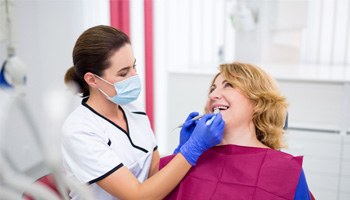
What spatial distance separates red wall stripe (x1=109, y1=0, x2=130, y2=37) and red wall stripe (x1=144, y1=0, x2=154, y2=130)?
176 millimetres

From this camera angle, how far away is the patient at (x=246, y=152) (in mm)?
1123

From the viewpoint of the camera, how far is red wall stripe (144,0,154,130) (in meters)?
2.69

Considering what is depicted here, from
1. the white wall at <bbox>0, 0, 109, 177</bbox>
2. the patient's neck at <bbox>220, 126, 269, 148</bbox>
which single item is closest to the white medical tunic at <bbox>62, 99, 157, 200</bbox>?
the patient's neck at <bbox>220, 126, 269, 148</bbox>

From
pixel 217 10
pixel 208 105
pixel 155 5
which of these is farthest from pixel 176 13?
pixel 208 105

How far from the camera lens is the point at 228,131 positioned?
1258 millimetres

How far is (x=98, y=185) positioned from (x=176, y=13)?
1865 mm

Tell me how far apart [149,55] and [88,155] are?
1.75m

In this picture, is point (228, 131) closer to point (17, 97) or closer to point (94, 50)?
point (94, 50)

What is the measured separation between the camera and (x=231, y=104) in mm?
1216

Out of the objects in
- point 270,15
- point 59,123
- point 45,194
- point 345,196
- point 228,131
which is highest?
point 270,15

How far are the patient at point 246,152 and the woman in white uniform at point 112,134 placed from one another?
0.10 metres

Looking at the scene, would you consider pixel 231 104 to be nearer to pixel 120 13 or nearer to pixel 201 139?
pixel 201 139

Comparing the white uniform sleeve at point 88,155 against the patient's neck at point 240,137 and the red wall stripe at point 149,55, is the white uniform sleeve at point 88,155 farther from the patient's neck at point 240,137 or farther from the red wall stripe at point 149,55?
the red wall stripe at point 149,55

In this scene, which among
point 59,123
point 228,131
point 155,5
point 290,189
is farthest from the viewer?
point 155,5
